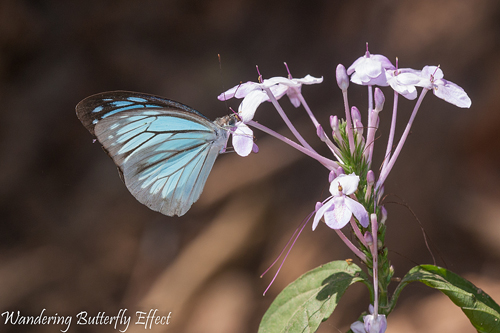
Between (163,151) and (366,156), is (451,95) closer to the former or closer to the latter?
(366,156)

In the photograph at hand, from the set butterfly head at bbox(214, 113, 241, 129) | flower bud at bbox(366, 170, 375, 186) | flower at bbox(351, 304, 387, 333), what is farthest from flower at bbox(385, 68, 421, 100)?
flower at bbox(351, 304, 387, 333)

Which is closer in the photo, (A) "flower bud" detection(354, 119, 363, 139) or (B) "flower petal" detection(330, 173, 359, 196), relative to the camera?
(B) "flower petal" detection(330, 173, 359, 196)

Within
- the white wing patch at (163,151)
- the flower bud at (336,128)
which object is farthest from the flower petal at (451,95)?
the white wing patch at (163,151)

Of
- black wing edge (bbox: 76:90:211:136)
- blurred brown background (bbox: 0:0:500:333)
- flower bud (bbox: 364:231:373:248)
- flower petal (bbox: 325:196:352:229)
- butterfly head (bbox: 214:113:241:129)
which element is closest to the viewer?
flower petal (bbox: 325:196:352:229)

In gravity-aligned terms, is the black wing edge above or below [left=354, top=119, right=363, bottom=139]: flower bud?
above

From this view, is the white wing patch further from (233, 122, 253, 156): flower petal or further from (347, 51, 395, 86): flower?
(347, 51, 395, 86): flower

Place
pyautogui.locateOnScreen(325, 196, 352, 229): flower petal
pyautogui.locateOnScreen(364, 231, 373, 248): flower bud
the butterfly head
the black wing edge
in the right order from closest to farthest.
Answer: pyautogui.locateOnScreen(325, 196, 352, 229): flower petal
pyautogui.locateOnScreen(364, 231, 373, 248): flower bud
the butterfly head
the black wing edge
